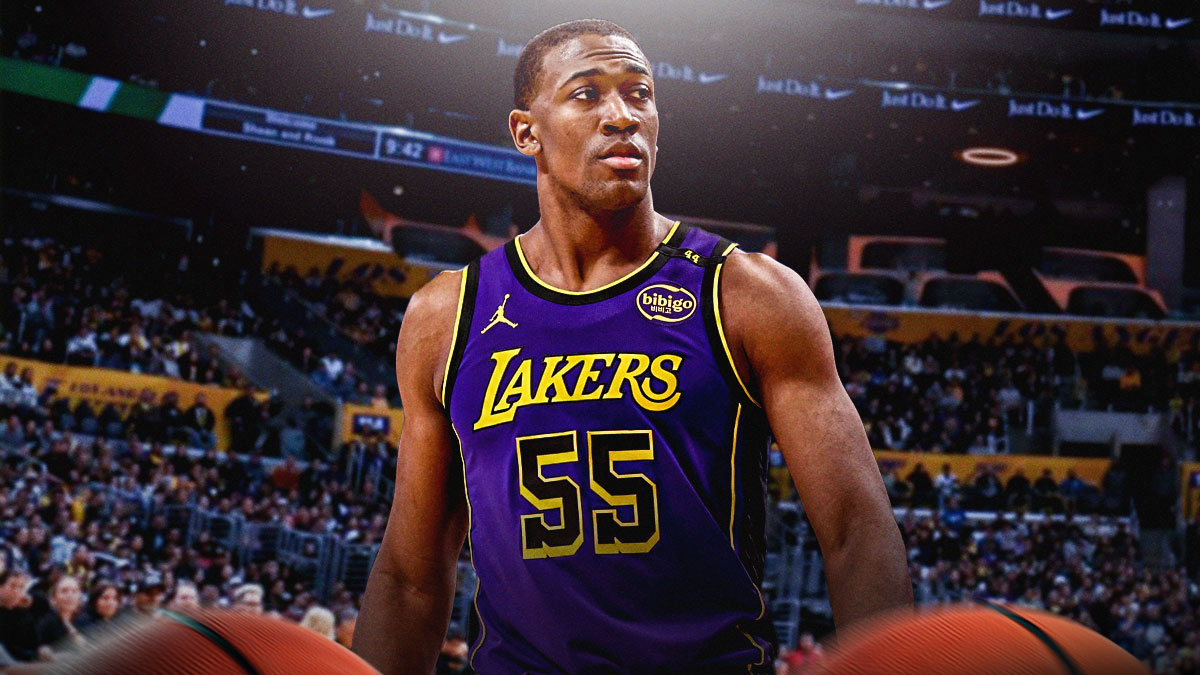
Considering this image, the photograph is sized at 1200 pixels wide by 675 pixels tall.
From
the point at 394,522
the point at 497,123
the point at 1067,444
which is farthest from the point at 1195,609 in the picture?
the point at 394,522

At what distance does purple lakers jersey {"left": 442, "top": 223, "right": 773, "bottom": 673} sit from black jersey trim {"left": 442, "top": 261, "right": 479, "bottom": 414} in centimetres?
6

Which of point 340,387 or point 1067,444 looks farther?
point 1067,444

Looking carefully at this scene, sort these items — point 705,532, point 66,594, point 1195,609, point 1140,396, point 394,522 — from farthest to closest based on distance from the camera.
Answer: point 1140,396, point 1195,609, point 66,594, point 394,522, point 705,532

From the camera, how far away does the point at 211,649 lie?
5.40 feet

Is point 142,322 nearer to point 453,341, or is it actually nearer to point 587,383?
point 453,341

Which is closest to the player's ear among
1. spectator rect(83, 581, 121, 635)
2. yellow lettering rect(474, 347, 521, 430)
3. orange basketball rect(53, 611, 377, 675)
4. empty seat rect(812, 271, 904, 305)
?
yellow lettering rect(474, 347, 521, 430)

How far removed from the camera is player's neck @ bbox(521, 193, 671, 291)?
258cm

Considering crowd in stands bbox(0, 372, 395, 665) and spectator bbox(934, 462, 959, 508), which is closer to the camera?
crowd in stands bbox(0, 372, 395, 665)

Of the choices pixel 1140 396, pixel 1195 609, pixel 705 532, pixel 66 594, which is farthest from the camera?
pixel 1140 396

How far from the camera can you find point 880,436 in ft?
71.0

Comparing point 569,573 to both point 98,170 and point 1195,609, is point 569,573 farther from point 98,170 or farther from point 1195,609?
point 98,170

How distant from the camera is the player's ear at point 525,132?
2697mm

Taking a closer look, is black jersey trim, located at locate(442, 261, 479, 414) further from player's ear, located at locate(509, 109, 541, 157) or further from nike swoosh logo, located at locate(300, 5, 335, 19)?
nike swoosh logo, located at locate(300, 5, 335, 19)

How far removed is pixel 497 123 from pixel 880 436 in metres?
9.17
